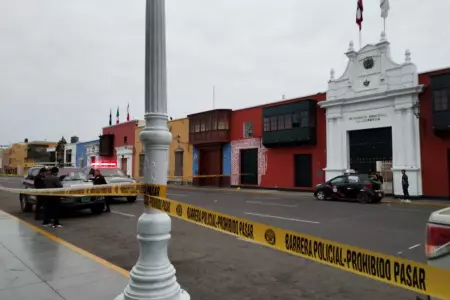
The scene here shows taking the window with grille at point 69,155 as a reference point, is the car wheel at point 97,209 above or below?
below

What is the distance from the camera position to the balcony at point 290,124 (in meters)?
25.8

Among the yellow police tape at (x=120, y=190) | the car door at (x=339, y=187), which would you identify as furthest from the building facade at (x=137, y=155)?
the yellow police tape at (x=120, y=190)

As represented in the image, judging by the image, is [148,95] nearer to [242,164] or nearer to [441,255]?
[441,255]

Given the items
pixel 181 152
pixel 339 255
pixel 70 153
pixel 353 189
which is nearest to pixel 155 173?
pixel 339 255

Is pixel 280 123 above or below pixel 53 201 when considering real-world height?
above

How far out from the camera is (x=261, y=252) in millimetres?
6930

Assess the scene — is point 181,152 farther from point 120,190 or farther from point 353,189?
point 120,190

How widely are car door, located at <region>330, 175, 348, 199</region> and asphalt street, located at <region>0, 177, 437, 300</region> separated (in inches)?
246

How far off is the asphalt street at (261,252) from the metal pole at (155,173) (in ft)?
4.43

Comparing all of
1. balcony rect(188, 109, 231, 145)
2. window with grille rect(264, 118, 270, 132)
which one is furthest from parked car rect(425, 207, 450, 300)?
balcony rect(188, 109, 231, 145)

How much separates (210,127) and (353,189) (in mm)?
18966

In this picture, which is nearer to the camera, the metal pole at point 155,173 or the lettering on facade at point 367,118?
the metal pole at point 155,173

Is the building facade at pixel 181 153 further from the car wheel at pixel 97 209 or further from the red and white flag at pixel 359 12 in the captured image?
the car wheel at pixel 97 209

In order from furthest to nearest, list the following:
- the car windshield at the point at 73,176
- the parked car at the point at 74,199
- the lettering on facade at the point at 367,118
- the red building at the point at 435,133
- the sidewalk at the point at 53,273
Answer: the lettering on facade at the point at 367,118, the red building at the point at 435,133, the car windshield at the point at 73,176, the parked car at the point at 74,199, the sidewalk at the point at 53,273
